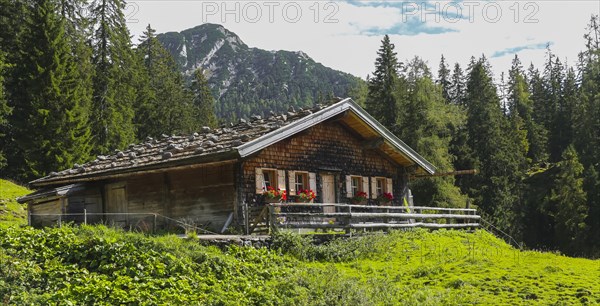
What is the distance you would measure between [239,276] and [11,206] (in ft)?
64.7

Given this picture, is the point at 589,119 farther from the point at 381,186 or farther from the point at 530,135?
the point at 381,186

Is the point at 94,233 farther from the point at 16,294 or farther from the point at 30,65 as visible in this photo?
the point at 30,65

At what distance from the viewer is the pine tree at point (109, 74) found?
1802 inches

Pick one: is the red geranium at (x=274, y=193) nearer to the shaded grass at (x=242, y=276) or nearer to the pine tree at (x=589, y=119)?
the shaded grass at (x=242, y=276)

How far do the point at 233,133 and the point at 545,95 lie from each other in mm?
76552

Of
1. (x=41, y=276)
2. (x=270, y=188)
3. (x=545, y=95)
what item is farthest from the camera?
(x=545, y=95)

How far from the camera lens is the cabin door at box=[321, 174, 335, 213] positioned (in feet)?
79.6

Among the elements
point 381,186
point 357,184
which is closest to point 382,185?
point 381,186

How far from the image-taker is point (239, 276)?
45.8 feet

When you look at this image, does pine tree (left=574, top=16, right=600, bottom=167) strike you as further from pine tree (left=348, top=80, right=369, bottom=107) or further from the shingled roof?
the shingled roof

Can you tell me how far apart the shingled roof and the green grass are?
9.74ft

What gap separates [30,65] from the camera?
38250 mm

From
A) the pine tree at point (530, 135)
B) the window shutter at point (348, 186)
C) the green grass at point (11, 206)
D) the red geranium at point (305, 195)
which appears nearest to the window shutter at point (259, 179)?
the red geranium at point (305, 195)

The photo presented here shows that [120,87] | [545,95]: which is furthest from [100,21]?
[545,95]
